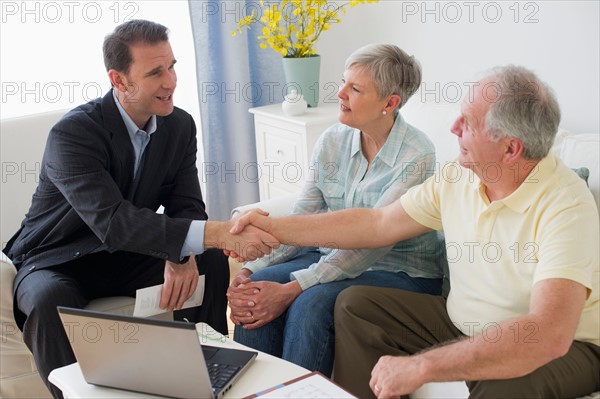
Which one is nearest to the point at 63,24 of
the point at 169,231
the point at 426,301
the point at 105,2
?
the point at 105,2

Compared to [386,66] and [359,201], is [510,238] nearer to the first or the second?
[359,201]

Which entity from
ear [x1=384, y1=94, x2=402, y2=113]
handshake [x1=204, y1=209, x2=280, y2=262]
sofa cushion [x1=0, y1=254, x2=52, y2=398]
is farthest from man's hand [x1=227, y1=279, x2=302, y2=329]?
sofa cushion [x1=0, y1=254, x2=52, y2=398]

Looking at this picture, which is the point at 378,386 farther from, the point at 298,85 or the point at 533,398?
the point at 298,85

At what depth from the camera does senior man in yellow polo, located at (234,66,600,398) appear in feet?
5.69

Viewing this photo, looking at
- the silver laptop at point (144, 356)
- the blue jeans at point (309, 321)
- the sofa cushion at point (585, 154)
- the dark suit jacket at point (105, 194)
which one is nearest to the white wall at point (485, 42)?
the sofa cushion at point (585, 154)

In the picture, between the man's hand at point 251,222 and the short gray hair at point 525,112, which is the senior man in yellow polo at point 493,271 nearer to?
the short gray hair at point 525,112

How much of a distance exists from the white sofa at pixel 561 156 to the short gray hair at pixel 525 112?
0.31 meters

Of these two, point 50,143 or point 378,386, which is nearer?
point 378,386

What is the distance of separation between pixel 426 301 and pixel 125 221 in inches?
35.5

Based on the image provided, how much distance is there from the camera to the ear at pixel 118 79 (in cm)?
255

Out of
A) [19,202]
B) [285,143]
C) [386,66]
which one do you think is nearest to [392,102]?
[386,66]

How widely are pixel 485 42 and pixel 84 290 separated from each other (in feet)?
5.77

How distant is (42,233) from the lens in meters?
2.60

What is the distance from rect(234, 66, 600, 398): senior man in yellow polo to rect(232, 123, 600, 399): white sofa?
11cm
